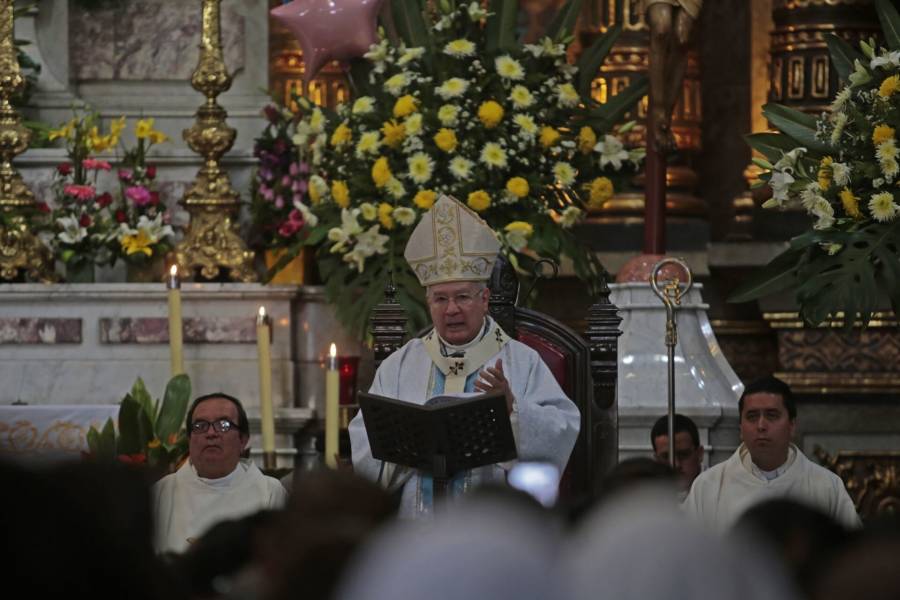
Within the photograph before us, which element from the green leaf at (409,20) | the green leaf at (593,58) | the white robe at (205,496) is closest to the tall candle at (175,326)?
the white robe at (205,496)

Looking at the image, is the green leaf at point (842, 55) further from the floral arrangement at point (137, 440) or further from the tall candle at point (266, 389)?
the floral arrangement at point (137, 440)

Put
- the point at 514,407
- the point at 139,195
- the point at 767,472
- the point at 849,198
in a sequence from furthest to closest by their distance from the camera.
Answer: the point at 139,195
the point at 849,198
the point at 767,472
the point at 514,407

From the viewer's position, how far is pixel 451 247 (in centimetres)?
757

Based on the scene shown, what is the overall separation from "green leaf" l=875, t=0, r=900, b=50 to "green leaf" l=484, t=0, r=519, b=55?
6.84 ft

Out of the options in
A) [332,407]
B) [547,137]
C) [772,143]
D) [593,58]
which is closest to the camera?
[332,407]

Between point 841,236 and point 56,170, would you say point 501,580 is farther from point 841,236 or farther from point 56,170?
point 56,170

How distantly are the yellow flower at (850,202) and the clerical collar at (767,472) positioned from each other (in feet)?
3.22

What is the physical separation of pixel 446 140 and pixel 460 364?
216cm

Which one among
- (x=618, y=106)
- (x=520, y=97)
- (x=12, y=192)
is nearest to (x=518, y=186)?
(x=520, y=97)

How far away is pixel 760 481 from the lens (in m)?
7.43

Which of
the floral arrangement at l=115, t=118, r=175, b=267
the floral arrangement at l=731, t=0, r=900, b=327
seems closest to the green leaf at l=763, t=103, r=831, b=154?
the floral arrangement at l=731, t=0, r=900, b=327

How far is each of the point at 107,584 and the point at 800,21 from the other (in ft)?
30.0

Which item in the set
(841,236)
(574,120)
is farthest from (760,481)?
(574,120)

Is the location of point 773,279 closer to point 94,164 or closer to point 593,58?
point 593,58
